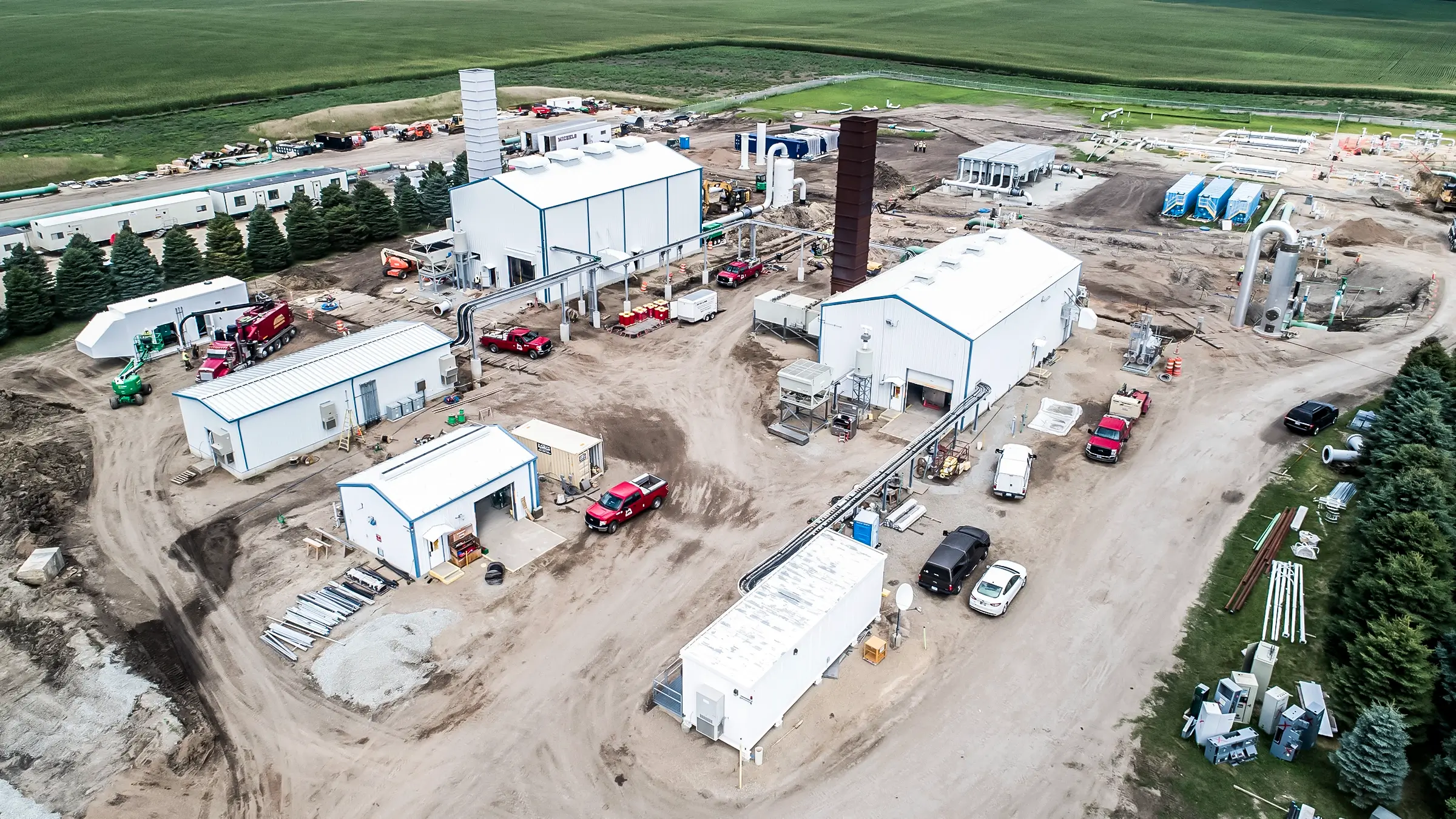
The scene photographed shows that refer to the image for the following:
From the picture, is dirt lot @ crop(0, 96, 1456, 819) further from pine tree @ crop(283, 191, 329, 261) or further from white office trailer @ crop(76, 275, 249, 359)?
pine tree @ crop(283, 191, 329, 261)

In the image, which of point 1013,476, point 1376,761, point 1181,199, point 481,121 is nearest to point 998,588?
point 1013,476

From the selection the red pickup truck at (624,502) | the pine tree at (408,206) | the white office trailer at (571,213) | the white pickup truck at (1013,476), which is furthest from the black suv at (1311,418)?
the pine tree at (408,206)

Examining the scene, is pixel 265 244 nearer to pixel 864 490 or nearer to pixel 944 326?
pixel 944 326

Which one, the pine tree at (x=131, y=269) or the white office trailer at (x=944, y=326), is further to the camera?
the pine tree at (x=131, y=269)

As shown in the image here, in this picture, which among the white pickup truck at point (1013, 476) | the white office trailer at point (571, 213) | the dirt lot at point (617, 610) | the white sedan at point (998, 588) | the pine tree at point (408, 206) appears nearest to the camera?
the dirt lot at point (617, 610)

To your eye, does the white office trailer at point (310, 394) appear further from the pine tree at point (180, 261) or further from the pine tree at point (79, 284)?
the pine tree at point (180, 261)

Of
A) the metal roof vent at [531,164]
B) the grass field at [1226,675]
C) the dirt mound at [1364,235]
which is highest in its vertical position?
the metal roof vent at [531,164]

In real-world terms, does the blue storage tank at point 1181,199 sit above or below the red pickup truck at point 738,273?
above
